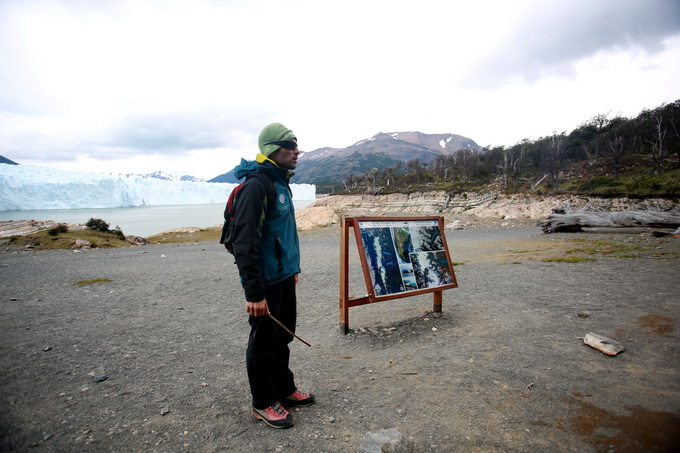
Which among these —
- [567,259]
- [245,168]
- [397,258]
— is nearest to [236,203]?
[245,168]

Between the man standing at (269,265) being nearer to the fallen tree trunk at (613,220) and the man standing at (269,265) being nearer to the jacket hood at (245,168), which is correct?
the jacket hood at (245,168)

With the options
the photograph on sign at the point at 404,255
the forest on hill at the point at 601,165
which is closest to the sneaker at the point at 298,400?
the photograph on sign at the point at 404,255

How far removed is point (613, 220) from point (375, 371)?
18.2 m

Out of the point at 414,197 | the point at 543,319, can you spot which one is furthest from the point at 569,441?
the point at 414,197

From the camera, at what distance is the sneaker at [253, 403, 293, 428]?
2.84 m

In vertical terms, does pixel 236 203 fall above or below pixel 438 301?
above

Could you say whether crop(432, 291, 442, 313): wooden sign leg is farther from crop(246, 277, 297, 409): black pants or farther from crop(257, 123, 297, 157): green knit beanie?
crop(257, 123, 297, 157): green knit beanie

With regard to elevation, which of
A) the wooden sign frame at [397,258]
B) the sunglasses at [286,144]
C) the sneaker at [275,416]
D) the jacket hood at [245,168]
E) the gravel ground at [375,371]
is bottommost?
the gravel ground at [375,371]

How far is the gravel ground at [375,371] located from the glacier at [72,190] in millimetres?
86611

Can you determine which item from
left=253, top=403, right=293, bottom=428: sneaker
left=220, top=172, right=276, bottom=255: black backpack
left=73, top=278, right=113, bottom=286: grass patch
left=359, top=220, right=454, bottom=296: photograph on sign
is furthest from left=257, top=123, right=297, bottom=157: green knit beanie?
left=73, top=278, right=113, bottom=286: grass patch

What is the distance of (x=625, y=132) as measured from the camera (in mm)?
51875

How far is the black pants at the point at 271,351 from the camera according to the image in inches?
116

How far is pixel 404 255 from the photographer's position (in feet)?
17.2

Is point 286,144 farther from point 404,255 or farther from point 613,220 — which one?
point 613,220
